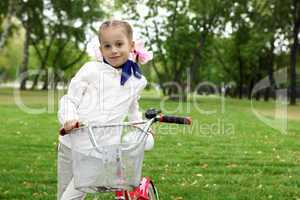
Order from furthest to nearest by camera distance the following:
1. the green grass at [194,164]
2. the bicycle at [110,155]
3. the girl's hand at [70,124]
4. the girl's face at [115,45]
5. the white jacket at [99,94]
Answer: the green grass at [194,164]
the white jacket at [99,94]
the girl's face at [115,45]
the girl's hand at [70,124]
the bicycle at [110,155]

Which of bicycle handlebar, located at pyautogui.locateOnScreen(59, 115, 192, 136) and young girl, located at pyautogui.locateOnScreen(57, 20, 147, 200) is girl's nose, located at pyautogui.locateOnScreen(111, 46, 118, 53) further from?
bicycle handlebar, located at pyautogui.locateOnScreen(59, 115, 192, 136)

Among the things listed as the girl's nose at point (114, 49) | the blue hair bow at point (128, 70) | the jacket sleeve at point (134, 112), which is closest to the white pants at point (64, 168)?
the jacket sleeve at point (134, 112)

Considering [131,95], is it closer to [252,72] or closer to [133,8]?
[133,8]

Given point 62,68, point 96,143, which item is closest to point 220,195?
point 96,143

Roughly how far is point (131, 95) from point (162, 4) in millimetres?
36670

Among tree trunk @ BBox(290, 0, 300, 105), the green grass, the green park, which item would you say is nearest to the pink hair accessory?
the green park

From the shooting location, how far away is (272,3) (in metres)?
35.6

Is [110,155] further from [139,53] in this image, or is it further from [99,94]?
[139,53]

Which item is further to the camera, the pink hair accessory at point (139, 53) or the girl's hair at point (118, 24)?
the pink hair accessory at point (139, 53)

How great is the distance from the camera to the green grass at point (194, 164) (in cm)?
684

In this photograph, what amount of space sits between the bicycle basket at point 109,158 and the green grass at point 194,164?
3083 millimetres

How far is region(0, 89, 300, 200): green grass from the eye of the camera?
6840mm

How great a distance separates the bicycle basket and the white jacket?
0.35 metres

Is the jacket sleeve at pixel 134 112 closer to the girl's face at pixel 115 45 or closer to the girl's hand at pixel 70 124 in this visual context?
the girl's face at pixel 115 45
